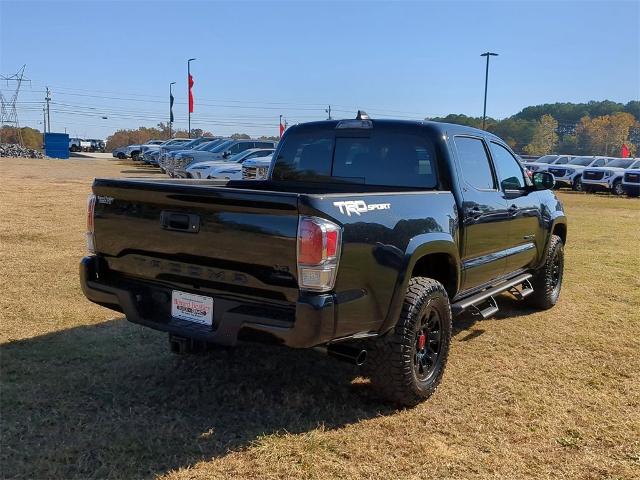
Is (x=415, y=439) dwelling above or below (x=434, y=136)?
below

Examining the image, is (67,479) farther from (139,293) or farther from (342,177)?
(342,177)

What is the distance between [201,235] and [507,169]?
3416mm

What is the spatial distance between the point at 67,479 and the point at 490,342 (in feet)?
12.2

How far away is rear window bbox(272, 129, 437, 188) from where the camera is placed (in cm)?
453

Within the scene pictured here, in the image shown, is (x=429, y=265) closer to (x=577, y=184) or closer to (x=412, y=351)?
(x=412, y=351)

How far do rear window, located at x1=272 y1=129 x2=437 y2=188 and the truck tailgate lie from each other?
1.70 meters

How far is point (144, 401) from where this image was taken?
384 cm

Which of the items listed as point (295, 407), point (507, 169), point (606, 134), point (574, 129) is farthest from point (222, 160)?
point (574, 129)

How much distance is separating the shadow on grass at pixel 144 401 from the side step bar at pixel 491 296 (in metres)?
1.02

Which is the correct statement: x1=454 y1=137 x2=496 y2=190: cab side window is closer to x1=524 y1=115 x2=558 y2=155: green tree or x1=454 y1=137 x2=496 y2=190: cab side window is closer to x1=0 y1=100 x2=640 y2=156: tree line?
x1=0 y1=100 x2=640 y2=156: tree line

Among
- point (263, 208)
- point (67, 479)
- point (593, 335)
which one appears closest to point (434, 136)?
point (263, 208)

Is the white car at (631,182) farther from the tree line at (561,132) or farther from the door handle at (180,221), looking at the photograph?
the tree line at (561,132)

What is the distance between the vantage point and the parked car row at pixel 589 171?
26.5 meters

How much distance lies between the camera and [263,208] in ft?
10.3
